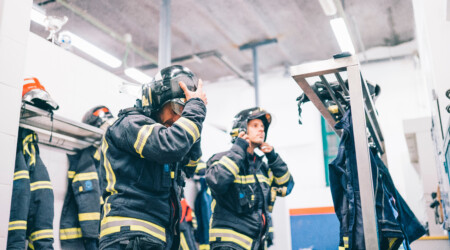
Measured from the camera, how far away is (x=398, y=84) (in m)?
9.06

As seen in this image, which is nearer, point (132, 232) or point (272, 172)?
point (132, 232)

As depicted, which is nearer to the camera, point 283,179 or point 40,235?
point 40,235

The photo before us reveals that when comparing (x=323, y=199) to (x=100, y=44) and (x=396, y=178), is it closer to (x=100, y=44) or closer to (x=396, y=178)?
(x=396, y=178)

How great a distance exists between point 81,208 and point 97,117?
0.88 meters

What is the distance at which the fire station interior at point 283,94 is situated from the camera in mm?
2215

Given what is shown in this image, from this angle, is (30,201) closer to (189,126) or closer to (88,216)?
(88,216)

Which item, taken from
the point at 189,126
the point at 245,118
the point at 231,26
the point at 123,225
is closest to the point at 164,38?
the point at 231,26

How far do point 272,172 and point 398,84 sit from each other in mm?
6453

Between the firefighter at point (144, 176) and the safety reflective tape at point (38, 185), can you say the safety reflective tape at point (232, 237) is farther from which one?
the safety reflective tape at point (38, 185)

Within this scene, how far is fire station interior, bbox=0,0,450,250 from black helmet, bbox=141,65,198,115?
0.40 feet

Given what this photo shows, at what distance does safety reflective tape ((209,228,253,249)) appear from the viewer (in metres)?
2.99

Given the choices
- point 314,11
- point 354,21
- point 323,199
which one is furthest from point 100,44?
point 323,199

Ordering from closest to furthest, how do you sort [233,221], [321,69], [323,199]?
[321,69] < [233,221] < [323,199]

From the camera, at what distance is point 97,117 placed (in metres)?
4.09
